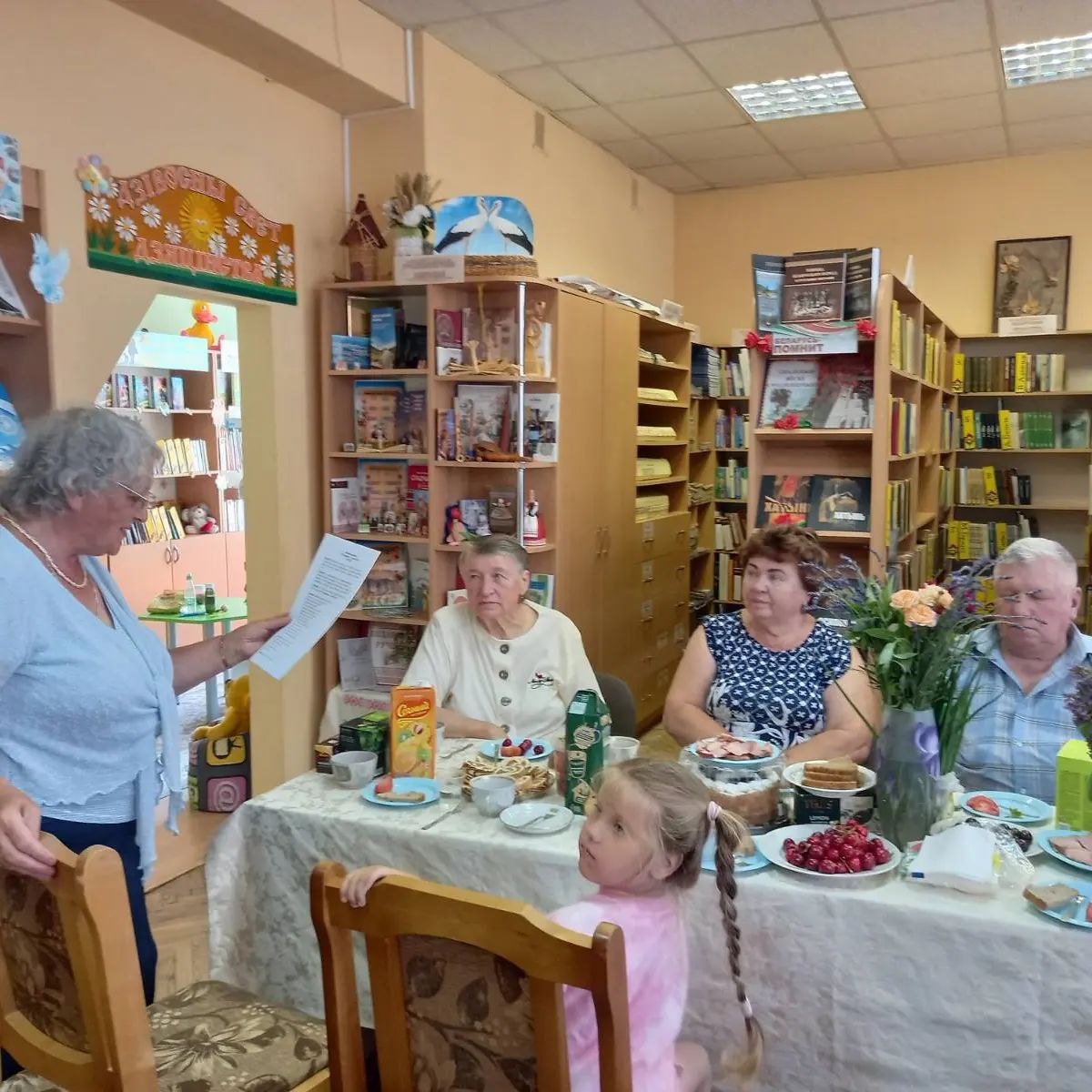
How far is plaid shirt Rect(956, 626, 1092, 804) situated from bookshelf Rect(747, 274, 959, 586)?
88 centimetres

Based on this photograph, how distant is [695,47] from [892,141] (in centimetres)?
188

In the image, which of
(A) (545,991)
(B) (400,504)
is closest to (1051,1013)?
(A) (545,991)

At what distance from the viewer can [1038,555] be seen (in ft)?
7.62

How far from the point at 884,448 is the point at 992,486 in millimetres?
2788

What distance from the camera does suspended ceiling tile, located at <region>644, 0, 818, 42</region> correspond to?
382cm

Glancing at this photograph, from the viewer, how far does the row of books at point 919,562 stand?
169 inches

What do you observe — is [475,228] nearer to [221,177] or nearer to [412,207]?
[412,207]

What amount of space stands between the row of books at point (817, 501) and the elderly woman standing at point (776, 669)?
4.29ft

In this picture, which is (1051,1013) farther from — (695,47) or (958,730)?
(695,47)

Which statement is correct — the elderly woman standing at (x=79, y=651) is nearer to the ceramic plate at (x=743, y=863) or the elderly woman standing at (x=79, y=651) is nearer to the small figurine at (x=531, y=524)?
the ceramic plate at (x=743, y=863)

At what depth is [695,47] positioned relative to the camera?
4.24 meters

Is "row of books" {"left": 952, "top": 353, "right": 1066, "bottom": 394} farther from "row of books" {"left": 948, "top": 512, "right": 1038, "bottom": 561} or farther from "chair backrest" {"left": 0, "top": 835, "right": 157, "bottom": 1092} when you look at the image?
"chair backrest" {"left": 0, "top": 835, "right": 157, "bottom": 1092}

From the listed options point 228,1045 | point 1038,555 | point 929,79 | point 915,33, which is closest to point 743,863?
point 228,1045

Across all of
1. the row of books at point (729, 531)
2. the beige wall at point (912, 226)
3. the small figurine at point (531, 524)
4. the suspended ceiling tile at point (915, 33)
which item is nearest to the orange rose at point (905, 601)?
the small figurine at point (531, 524)
